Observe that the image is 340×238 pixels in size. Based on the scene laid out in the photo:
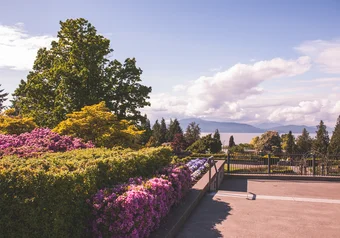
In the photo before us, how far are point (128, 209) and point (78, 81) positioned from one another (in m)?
22.3

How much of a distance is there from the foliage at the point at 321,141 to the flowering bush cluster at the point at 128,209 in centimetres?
5153

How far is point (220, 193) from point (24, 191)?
7.86m

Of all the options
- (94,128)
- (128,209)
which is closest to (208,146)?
(94,128)

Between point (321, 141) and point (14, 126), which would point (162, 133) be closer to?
point (321, 141)

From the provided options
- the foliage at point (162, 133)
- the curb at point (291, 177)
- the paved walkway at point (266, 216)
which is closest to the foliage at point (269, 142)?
the foliage at point (162, 133)

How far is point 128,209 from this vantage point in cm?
505

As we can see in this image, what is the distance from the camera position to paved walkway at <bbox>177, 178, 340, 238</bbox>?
7000 millimetres

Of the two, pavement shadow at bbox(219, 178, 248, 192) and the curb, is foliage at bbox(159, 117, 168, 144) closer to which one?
the curb

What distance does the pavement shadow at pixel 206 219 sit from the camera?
22.5 feet

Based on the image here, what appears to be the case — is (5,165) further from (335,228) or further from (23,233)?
(335,228)

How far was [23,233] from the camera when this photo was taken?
4246mm

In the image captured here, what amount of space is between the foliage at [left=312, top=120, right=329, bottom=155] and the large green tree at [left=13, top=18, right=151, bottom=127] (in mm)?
37262

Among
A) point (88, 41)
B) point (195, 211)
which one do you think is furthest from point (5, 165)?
point (88, 41)

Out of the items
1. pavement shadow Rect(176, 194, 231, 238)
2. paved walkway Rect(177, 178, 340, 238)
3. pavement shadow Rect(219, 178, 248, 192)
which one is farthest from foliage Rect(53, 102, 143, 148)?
pavement shadow Rect(176, 194, 231, 238)
